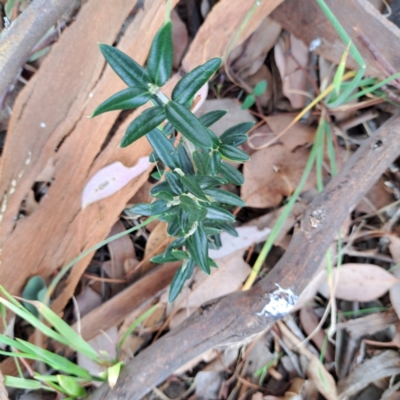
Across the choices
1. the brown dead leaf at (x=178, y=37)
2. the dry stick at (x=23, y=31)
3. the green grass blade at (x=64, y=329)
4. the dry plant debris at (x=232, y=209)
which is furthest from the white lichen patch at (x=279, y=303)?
the dry stick at (x=23, y=31)

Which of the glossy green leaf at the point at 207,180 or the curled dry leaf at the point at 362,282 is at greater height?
the glossy green leaf at the point at 207,180

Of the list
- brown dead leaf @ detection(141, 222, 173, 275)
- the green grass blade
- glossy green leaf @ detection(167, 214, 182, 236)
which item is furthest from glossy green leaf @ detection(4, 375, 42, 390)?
glossy green leaf @ detection(167, 214, 182, 236)

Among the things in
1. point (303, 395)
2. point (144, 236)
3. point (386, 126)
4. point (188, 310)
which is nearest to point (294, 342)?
point (303, 395)

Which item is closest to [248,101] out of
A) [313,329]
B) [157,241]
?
[157,241]

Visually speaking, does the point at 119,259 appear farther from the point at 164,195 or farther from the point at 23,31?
the point at 23,31

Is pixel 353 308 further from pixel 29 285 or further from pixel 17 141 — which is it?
pixel 17 141

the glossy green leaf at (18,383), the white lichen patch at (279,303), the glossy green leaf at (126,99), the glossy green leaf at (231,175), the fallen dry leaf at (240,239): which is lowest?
the white lichen patch at (279,303)

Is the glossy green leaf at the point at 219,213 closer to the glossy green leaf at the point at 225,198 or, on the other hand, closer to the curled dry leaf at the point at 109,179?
the glossy green leaf at the point at 225,198
